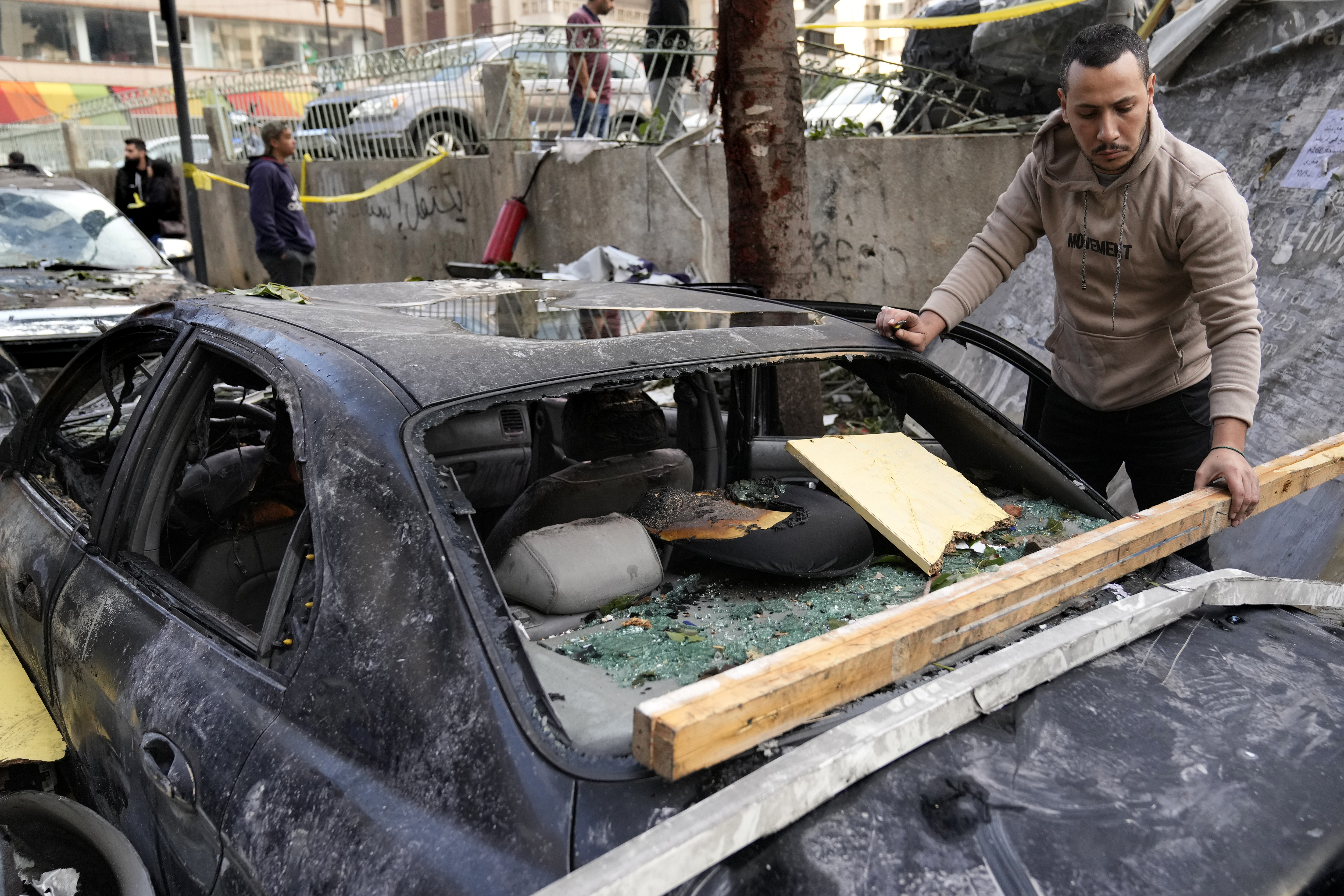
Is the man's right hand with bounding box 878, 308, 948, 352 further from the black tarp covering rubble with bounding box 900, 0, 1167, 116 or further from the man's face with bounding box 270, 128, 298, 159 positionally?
the man's face with bounding box 270, 128, 298, 159

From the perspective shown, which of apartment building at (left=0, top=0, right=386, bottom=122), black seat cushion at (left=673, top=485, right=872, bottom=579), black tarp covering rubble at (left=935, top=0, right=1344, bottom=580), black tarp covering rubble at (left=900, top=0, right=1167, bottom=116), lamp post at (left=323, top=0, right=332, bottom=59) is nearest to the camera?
black seat cushion at (left=673, top=485, right=872, bottom=579)

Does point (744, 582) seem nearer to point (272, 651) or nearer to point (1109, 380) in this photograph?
point (272, 651)

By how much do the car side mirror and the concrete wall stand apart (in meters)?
2.60

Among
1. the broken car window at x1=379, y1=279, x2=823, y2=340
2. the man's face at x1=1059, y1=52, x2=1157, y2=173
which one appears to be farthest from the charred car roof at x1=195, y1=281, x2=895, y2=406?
the man's face at x1=1059, y1=52, x2=1157, y2=173

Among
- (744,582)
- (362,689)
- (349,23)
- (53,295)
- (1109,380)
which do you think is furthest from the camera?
(349,23)

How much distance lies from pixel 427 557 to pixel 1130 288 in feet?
6.88

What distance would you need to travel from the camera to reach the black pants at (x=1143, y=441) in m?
2.76

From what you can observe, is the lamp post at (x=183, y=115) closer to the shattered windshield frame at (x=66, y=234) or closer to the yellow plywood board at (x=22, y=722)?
the shattered windshield frame at (x=66, y=234)

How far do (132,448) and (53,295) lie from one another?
4572mm

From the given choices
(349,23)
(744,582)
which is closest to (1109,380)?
(744,582)

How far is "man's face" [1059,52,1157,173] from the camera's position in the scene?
2352 mm

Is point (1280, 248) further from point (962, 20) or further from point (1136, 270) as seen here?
point (962, 20)

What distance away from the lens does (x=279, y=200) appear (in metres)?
7.74

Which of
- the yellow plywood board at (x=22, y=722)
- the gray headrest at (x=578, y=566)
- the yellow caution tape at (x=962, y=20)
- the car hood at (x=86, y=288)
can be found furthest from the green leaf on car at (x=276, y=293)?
the yellow caution tape at (x=962, y=20)
